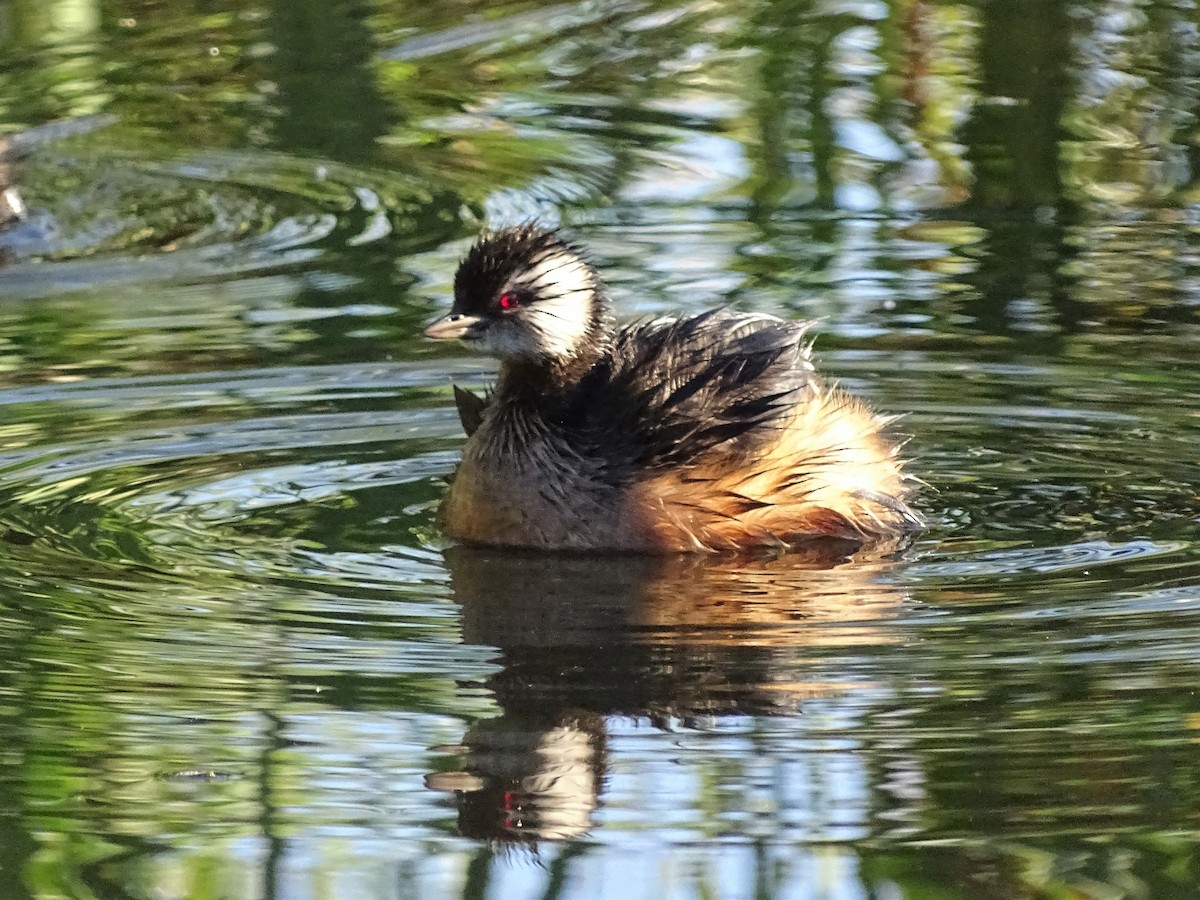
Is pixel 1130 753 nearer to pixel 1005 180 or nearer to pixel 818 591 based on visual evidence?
pixel 818 591

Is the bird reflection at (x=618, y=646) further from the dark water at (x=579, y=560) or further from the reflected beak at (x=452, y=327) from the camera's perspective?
the reflected beak at (x=452, y=327)

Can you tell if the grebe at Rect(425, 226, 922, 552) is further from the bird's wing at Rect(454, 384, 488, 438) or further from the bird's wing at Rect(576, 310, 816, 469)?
the bird's wing at Rect(454, 384, 488, 438)

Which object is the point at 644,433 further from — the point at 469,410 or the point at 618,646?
the point at 618,646

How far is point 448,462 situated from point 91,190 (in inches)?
162

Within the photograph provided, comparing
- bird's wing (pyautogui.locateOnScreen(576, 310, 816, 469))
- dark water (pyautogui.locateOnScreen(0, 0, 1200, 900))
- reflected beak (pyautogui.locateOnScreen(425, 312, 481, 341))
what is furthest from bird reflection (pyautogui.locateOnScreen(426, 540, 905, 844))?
reflected beak (pyautogui.locateOnScreen(425, 312, 481, 341))

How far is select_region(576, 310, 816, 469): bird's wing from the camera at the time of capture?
6.96 metres

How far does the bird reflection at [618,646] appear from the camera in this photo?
491 cm

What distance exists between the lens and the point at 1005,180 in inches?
416

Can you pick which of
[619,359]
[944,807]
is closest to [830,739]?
[944,807]

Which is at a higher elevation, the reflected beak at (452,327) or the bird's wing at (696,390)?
the reflected beak at (452,327)

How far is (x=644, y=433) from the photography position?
703 centimetres

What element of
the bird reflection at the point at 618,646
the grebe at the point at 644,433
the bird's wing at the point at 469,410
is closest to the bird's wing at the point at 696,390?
the grebe at the point at 644,433

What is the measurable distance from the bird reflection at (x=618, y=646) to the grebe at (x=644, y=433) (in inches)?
4.4

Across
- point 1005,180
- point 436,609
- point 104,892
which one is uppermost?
point 104,892
